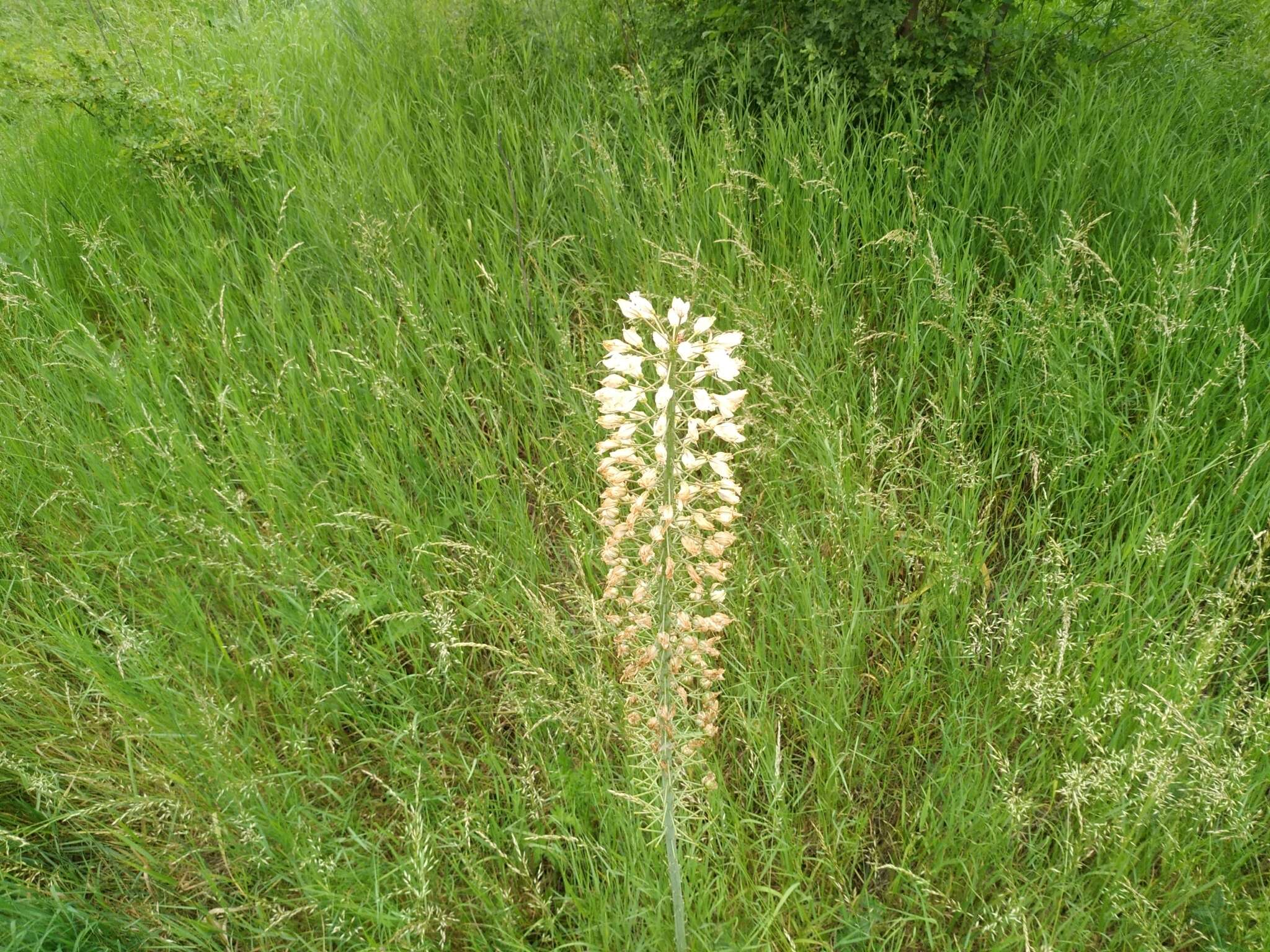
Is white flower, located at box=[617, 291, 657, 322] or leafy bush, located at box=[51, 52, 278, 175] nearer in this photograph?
white flower, located at box=[617, 291, 657, 322]

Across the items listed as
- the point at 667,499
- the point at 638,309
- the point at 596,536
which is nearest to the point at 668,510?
the point at 667,499

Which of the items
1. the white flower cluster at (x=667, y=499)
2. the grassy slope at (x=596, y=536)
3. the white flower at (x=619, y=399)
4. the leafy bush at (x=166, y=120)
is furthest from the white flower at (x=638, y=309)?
the leafy bush at (x=166, y=120)

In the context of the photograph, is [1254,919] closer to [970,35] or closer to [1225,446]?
[1225,446]

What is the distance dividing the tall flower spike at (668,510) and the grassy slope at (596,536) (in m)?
0.37

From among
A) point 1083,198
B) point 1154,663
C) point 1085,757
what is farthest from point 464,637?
point 1083,198

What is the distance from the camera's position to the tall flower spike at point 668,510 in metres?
1.39

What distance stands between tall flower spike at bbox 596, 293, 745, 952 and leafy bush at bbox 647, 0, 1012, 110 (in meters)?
2.42

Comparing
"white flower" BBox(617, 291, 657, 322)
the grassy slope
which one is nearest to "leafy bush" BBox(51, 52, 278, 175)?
the grassy slope

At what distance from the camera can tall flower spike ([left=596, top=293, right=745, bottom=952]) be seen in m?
1.39

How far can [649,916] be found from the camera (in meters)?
1.85

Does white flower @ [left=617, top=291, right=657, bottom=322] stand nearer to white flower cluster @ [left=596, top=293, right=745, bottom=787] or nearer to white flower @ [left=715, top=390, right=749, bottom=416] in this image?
white flower cluster @ [left=596, top=293, right=745, bottom=787]

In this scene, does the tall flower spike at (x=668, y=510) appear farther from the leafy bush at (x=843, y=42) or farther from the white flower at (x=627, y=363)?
the leafy bush at (x=843, y=42)

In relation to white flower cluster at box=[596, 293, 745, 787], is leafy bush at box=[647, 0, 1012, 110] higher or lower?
higher

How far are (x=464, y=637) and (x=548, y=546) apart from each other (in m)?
0.40
